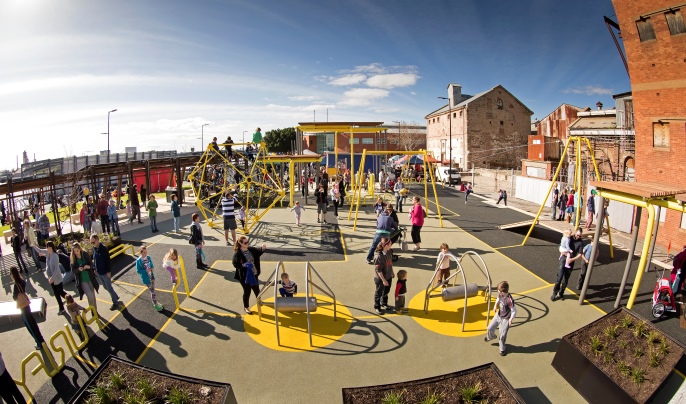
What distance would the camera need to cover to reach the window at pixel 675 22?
42.7ft

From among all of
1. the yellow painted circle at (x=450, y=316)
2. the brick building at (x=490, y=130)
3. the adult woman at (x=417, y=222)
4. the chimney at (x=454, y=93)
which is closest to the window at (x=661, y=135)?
the adult woman at (x=417, y=222)

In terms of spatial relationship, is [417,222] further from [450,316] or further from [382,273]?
[382,273]

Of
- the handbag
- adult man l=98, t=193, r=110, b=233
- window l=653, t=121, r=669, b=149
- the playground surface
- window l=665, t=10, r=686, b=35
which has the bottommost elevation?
the playground surface

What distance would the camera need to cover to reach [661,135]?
14.5m

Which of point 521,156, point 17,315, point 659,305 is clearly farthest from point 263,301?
point 521,156

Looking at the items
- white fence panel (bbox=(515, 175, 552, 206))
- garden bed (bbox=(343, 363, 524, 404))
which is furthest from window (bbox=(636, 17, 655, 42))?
garden bed (bbox=(343, 363, 524, 404))

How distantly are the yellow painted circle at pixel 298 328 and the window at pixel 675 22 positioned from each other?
15675mm

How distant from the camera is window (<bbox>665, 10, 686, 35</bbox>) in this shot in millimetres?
13000

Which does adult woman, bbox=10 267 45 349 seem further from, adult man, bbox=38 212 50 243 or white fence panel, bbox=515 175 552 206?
white fence panel, bbox=515 175 552 206

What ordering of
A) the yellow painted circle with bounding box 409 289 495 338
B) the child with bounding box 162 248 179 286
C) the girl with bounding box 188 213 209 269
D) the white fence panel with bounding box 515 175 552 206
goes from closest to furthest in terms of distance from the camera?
the yellow painted circle with bounding box 409 289 495 338, the child with bounding box 162 248 179 286, the girl with bounding box 188 213 209 269, the white fence panel with bounding box 515 175 552 206

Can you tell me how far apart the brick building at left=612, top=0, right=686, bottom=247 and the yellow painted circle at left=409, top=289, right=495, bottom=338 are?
1076cm

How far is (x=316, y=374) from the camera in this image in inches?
251

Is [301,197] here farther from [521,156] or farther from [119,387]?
[521,156]

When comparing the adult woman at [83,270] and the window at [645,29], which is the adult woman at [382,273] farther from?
the window at [645,29]
